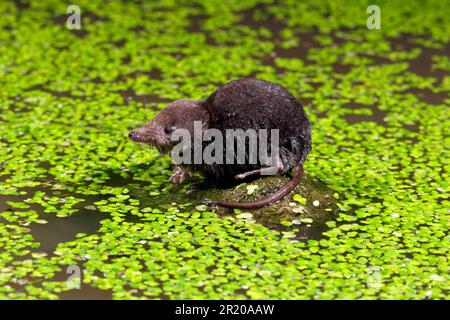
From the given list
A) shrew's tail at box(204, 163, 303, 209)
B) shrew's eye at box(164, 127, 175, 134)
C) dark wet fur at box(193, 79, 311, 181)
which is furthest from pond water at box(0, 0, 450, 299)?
shrew's eye at box(164, 127, 175, 134)

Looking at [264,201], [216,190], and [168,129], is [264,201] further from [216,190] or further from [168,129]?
[168,129]

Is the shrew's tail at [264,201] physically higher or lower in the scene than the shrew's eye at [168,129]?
lower

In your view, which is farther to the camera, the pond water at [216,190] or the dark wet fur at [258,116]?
the dark wet fur at [258,116]

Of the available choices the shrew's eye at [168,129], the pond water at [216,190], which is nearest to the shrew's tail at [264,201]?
the pond water at [216,190]

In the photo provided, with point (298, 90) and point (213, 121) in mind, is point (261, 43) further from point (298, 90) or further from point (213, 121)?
point (213, 121)

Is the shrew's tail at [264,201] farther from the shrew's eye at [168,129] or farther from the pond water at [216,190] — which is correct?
the shrew's eye at [168,129]

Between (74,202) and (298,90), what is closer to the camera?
(74,202)

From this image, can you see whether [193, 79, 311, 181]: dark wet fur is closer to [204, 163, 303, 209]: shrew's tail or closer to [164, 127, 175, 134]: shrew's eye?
[204, 163, 303, 209]: shrew's tail
